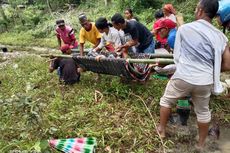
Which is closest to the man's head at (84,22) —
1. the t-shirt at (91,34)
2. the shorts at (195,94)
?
the t-shirt at (91,34)

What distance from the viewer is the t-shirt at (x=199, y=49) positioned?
3354 mm

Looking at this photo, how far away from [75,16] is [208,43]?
13901 millimetres

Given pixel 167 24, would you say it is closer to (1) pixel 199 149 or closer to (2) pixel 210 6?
(2) pixel 210 6

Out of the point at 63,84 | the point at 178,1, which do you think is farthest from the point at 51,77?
the point at 178,1

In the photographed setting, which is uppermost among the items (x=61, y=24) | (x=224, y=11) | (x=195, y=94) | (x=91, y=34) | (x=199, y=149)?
(x=224, y=11)

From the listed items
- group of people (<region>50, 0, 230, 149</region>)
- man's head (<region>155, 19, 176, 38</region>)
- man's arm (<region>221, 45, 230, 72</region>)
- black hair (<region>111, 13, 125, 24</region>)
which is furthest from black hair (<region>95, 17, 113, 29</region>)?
man's arm (<region>221, 45, 230, 72</region>)

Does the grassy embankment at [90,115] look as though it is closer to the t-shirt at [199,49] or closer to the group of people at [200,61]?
the group of people at [200,61]

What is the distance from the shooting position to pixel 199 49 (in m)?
3.37

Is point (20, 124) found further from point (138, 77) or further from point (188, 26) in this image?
point (188, 26)

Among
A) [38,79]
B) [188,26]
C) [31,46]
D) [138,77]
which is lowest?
[31,46]

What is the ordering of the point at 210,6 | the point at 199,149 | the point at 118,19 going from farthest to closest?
1. the point at 118,19
2. the point at 199,149
3. the point at 210,6

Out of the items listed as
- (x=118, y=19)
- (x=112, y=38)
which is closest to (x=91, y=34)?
(x=112, y=38)

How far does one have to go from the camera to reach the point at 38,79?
6.61m

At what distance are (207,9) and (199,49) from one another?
411 millimetres
